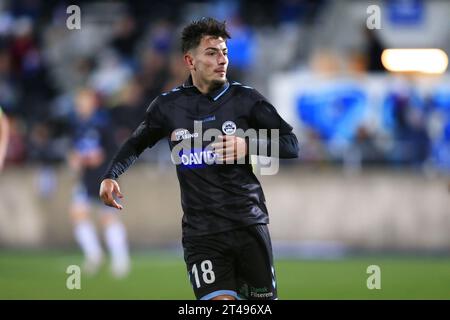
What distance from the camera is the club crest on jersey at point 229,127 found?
6707 millimetres

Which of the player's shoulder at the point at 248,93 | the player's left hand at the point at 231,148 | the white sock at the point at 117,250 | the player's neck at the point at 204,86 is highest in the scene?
the player's neck at the point at 204,86

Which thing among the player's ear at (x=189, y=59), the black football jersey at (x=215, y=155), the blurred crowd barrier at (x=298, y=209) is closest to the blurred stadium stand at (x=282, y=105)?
the blurred crowd barrier at (x=298, y=209)

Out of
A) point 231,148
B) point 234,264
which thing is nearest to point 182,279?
point 234,264

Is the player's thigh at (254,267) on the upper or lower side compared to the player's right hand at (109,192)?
lower

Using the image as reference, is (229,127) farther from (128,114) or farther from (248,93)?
(128,114)

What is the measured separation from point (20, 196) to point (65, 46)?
4361 millimetres

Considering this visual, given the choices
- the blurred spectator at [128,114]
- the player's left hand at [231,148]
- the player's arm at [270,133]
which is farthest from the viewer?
the blurred spectator at [128,114]

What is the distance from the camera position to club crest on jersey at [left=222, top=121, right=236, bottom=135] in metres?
6.71

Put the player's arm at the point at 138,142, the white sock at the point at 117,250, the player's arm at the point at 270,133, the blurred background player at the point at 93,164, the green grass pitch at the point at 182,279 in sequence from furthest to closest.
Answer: the blurred background player at the point at 93,164 → the white sock at the point at 117,250 → the green grass pitch at the point at 182,279 → the player's arm at the point at 138,142 → the player's arm at the point at 270,133

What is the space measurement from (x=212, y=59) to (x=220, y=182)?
85cm

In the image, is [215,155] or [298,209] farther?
[298,209]

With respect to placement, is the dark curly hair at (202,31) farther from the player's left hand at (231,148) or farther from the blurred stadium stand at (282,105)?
the blurred stadium stand at (282,105)

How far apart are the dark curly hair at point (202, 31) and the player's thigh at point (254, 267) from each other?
52.9 inches

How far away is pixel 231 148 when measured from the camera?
641 cm
